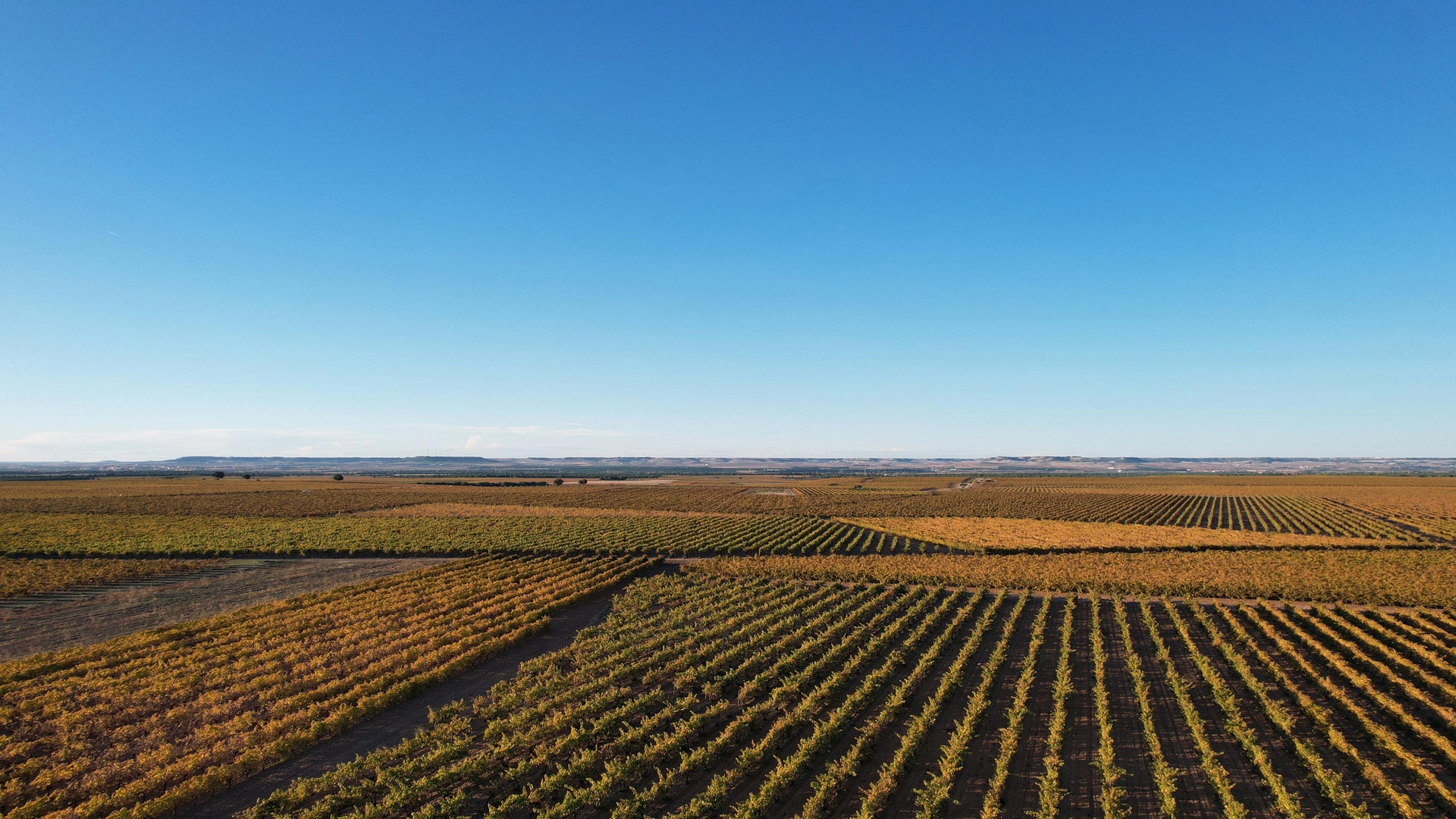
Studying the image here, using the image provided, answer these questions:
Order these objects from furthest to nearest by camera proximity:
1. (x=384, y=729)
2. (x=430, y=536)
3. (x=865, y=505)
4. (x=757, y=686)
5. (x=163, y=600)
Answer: (x=865, y=505) → (x=430, y=536) → (x=163, y=600) → (x=757, y=686) → (x=384, y=729)

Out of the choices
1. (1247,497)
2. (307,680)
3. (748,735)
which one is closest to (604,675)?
(748,735)

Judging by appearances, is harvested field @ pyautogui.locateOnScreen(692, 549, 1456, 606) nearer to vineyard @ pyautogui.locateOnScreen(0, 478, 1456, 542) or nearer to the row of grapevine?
vineyard @ pyautogui.locateOnScreen(0, 478, 1456, 542)

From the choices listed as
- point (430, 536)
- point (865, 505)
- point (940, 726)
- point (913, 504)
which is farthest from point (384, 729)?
point (913, 504)

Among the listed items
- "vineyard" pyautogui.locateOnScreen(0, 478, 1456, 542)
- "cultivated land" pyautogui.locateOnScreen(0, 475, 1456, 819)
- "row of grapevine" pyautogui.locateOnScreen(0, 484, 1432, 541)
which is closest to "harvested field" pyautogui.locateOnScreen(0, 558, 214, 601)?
"cultivated land" pyautogui.locateOnScreen(0, 475, 1456, 819)

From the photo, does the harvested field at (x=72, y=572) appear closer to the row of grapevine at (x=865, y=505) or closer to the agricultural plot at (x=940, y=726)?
the agricultural plot at (x=940, y=726)

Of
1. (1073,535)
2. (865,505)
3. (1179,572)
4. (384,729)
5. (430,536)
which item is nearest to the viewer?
(384,729)

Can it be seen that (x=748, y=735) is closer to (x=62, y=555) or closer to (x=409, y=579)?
(x=409, y=579)

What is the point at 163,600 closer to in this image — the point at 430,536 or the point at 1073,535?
the point at 430,536

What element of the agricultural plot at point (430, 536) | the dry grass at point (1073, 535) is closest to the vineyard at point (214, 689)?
the agricultural plot at point (430, 536)
